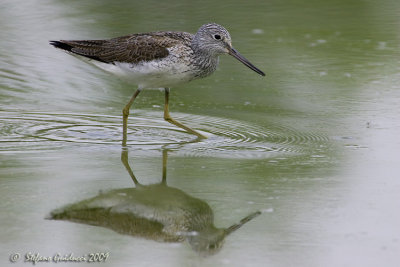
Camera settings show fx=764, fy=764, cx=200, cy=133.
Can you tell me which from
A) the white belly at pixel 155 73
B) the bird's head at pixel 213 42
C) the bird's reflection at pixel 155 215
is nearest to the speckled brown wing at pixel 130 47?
the white belly at pixel 155 73

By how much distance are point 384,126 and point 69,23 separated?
20.4ft

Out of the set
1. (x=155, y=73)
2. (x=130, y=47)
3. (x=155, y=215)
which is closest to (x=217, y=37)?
(x=155, y=73)

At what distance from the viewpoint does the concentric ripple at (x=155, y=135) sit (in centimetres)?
726

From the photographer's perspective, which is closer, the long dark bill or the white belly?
the white belly

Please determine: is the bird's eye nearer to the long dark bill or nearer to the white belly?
the long dark bill

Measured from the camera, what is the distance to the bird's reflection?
5066mm

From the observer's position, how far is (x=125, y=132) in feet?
25.7

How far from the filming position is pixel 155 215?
5457 mm

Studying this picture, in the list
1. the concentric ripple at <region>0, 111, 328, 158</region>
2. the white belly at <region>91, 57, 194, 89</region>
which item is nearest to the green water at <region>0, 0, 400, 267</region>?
the concentric ripple at <region>0, 111, 328, 158</region>

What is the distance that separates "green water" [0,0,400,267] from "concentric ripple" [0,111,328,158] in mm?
21

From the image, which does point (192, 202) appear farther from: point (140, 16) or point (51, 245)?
point (140, 16)

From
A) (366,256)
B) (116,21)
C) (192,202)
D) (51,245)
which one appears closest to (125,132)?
(192,202)

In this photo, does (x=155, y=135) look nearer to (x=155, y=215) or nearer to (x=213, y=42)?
(x=213, y=42)

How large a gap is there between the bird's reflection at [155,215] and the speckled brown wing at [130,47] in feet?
6.96
